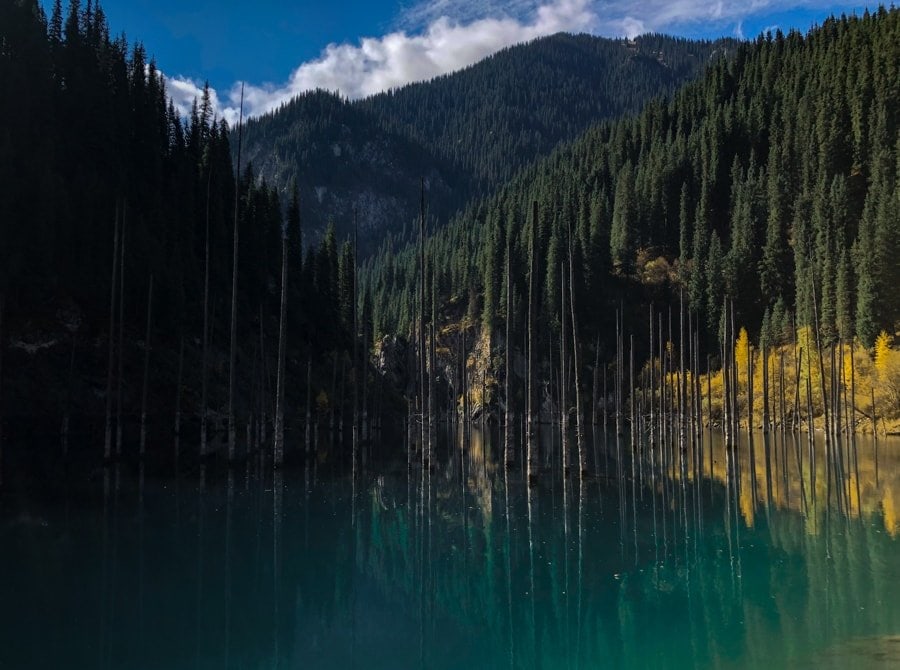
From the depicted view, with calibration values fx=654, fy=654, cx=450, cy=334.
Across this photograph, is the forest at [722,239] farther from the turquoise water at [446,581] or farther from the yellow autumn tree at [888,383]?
the turquoise water at [446,581]

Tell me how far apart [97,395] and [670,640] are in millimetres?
44615

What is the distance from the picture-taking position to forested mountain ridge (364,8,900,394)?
89.8 meters

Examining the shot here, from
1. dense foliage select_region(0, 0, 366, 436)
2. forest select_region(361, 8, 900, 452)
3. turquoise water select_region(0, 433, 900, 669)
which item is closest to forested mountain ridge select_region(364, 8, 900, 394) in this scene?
forest select_region(361, 8, 900, 452)

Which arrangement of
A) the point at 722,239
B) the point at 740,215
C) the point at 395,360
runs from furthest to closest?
1. the point at 722,239
2. the point at 740,215
3. the point at 395,360

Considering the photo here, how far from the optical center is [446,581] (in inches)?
504

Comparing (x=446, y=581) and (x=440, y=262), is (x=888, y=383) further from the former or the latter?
(x=440, y=262)

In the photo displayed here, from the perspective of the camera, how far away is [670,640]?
378 inches

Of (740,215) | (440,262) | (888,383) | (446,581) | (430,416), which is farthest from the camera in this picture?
(440,262)

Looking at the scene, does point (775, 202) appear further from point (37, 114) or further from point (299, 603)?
point (299, 603)

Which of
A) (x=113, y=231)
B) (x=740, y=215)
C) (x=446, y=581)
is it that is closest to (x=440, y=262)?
(x=740, y=215)

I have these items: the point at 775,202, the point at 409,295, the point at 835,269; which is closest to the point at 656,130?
the point at 775,202

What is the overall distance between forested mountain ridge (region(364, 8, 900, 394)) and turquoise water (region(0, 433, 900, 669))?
66.2m

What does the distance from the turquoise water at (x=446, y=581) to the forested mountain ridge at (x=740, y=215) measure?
66229 millimetres

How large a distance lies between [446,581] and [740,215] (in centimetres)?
11730
